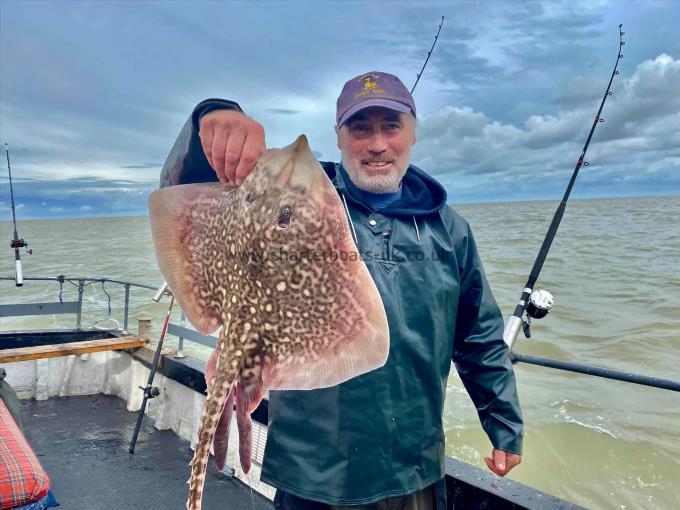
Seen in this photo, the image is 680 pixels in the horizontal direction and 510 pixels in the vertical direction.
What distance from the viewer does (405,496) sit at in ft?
6.40

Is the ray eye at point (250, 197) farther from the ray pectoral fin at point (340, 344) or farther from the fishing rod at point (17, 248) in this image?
the fishing rod at point (17, 248)

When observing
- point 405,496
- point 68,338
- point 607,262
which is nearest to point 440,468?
point 405,496

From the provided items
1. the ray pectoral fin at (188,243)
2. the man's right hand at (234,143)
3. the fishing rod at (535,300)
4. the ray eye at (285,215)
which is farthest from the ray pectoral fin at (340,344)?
the fishing rod at (535,300)

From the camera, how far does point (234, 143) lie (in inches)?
60.2

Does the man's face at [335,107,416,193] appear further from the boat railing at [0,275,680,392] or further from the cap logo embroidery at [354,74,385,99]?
the boat railing at [0,275,680,392]

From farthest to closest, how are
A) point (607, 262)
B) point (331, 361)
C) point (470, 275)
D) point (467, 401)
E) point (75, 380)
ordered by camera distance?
point (607, 262) → point (467, 401) → point (75, 380) → point (470, 275) → point (331, 361)

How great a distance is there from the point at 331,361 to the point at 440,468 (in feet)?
3.13

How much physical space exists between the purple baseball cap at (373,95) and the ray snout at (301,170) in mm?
722

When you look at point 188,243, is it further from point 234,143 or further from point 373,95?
point 373,95

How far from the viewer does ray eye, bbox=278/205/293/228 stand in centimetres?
146

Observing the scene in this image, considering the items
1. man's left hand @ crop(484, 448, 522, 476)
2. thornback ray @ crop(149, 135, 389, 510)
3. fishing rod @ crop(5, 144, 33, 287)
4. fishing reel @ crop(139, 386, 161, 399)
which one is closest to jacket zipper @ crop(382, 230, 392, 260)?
thornback ray @ crop(149, 135, 389, 510)

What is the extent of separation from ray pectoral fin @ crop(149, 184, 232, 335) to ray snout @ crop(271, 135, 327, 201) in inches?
11.4

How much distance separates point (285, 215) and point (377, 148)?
86cm

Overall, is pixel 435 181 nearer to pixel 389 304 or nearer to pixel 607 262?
pixel 389 304
